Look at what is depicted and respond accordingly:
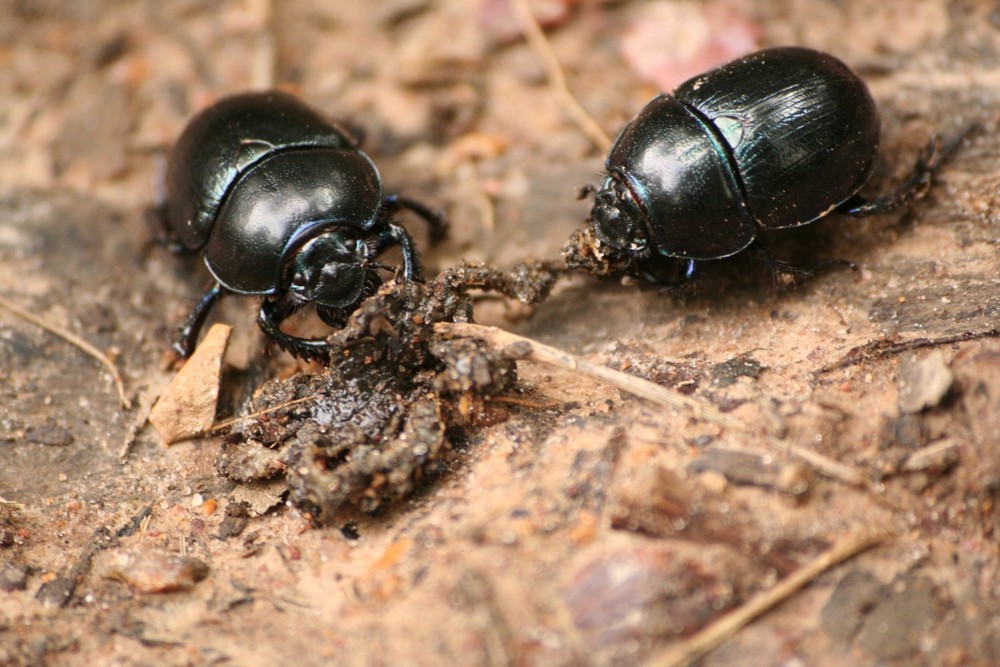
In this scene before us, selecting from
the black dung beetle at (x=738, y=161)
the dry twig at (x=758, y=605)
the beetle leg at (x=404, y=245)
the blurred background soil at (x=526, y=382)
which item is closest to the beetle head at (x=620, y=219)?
the black dung beetle at (x=738, y=161)

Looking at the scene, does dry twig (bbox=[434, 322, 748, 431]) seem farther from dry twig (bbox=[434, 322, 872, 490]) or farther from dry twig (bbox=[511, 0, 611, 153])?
dry twig (bbox=[511, 0, 611, 153])

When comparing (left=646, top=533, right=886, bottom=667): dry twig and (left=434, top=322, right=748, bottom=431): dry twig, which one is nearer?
(left=646, top=533, right=886, bottom=667): dry twig

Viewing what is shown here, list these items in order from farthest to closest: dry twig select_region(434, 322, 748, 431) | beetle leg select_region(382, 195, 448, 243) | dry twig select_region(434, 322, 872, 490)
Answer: beetle leg select_region(382, 195, 448, 243) < dry twig select_region(434, 322, 748, 431) < dry twig select_region(434, 322, 872, 490)

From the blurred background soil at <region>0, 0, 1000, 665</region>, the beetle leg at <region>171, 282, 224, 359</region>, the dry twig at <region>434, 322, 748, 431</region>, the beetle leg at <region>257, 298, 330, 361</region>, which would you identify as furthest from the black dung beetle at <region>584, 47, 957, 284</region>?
the beetle leg at <region>171, 282, 224, 359</region>

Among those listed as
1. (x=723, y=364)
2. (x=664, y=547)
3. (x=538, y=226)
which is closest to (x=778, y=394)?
(x=723, y=364)

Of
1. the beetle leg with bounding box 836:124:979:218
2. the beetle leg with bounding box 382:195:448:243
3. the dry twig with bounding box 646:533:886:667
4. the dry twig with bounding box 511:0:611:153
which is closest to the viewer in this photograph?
the dry twig with bounding box 646:533:886:667

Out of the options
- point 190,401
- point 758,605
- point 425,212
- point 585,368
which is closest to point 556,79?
point 425,212
